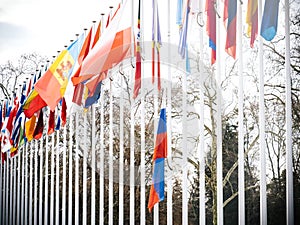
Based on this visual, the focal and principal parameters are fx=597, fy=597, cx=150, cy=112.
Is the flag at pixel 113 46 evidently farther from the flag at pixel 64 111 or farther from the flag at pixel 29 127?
the flag at pixel 29 127

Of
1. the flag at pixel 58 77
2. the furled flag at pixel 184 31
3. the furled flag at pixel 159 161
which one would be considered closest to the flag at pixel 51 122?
the flag at pixel 58 77

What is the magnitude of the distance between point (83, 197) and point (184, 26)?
1966mm

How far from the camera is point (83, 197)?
14.8 ft

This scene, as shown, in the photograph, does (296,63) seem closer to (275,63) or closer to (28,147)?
(275,63)

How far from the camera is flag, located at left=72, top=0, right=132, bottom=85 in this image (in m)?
3.46

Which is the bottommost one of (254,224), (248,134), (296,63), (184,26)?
(254,224)

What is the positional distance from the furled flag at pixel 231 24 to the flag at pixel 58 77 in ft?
5.52

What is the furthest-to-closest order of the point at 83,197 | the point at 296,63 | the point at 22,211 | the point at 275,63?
the point at 22,211
the point at 83,197
the point at 275,63
the point at 296,63

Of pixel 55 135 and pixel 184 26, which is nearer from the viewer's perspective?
pixel 184 26

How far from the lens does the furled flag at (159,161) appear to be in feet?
10.4

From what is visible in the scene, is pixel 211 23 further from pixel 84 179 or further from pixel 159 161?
pixel 84 179

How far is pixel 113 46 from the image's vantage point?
3.45 meters

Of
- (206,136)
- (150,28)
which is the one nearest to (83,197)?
(206,136)

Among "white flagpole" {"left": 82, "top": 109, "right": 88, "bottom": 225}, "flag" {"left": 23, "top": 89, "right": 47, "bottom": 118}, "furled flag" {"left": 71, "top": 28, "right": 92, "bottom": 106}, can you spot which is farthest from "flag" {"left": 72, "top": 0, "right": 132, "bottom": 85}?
"flag" {"left": 23, "top": 89, "right": 47, "bottom": 118}
